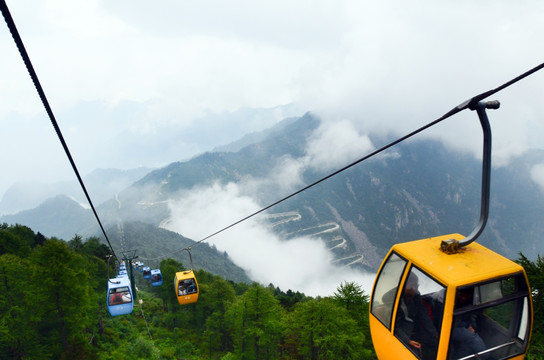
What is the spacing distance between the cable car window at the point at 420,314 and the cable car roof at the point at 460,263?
0.85ft

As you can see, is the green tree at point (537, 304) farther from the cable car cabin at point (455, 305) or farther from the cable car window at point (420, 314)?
the cable car window at point (420, 314)

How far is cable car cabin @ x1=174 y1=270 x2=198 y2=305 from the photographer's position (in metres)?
28.6

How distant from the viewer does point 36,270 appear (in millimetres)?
28250

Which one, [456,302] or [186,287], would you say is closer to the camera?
[456,302]

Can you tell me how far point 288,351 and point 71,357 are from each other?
24979 mm

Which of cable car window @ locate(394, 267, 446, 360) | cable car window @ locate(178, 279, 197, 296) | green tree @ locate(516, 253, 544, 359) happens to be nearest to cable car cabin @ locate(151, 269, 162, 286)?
cable car window @ locate(178, 279, 197, 296)

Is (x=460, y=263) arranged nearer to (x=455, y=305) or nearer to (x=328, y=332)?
(x=455, y=305)

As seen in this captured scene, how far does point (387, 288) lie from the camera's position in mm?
8305

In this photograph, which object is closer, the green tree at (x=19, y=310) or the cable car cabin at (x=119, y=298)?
the cable car cabin at (x=119, y=298)

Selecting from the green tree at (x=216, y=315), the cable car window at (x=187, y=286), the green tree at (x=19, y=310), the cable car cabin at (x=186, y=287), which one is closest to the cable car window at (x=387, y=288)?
the cable car cabin at (x=186, y=287)

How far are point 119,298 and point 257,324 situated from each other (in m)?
17.7

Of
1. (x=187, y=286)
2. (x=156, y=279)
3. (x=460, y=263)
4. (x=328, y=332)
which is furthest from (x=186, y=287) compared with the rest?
(x=460, y=263)

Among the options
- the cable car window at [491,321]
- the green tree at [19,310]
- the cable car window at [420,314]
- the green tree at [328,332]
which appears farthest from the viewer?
the green tree at [328,332]

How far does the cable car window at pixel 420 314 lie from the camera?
701cm
